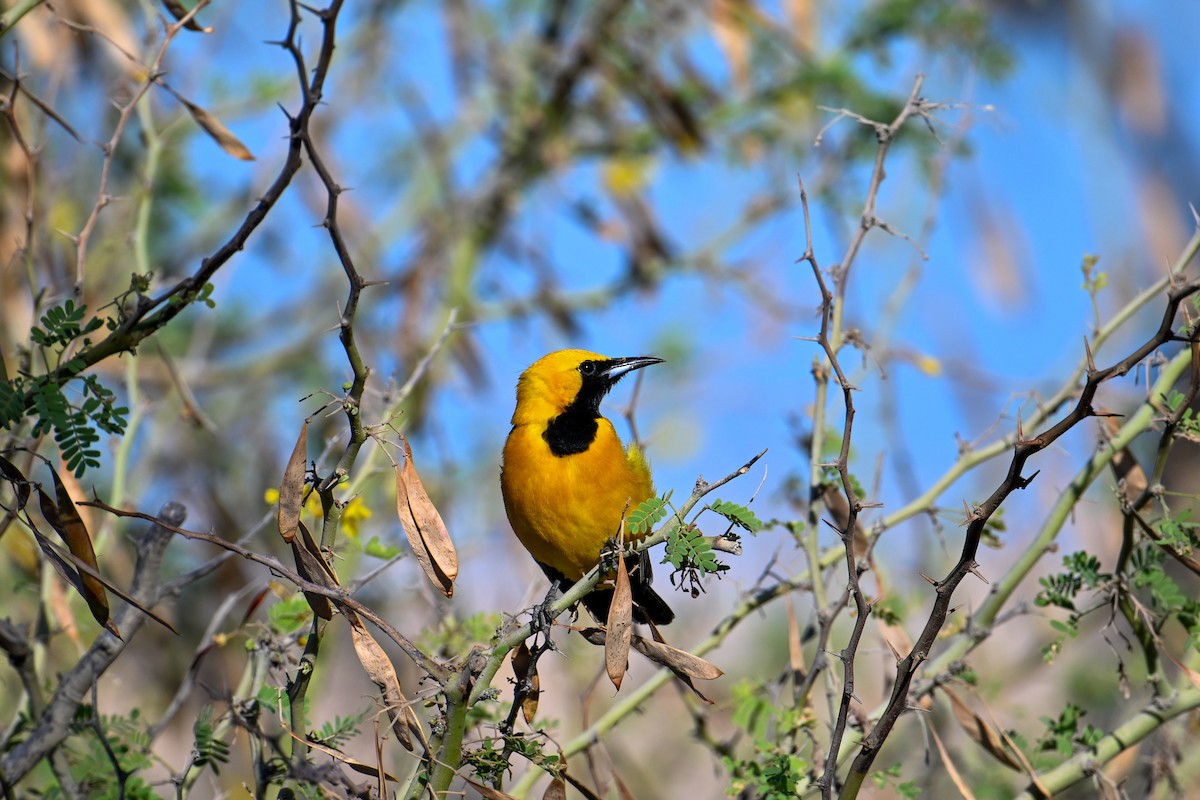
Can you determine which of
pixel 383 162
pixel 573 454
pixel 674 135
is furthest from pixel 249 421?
pixel 573 454

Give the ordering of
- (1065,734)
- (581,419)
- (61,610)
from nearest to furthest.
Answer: (1065,734) → (61,610) → (581,419)

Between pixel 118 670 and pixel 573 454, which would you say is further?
pixel 118 670

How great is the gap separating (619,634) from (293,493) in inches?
23.0

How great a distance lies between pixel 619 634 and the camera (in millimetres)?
1952

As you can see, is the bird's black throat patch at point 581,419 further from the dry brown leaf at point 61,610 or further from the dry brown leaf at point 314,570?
the dry brown leaf at point 314,570

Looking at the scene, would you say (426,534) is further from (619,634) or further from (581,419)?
(581,419)

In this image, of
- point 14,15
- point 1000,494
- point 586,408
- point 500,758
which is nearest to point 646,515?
point 500,758

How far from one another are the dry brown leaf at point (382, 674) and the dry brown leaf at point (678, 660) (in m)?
0.45

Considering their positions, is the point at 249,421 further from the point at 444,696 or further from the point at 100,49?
→ the point at 444,696

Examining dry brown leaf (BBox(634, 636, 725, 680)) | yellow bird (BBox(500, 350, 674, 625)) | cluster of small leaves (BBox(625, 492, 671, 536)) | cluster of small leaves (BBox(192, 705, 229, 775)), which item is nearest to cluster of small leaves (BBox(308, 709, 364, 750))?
cluster of small leaves (BBox(192, 705, 229, 775))

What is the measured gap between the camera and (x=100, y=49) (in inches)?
207

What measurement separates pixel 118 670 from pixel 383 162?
11.5ft

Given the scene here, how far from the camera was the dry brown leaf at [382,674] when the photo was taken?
1.96 m

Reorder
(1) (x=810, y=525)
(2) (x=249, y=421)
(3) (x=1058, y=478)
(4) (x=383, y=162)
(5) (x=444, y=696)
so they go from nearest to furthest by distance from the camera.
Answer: (5) (x=444, y=696)
(1) (x=810, y=525)
(3) (x=1058, y=478)
(2) (x=249, y=421)
(4) (x=383, y=162)
